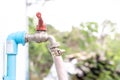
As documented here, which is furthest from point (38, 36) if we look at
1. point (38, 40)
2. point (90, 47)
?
point (90, 47)

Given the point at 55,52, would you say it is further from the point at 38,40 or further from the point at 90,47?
the point at 90,47

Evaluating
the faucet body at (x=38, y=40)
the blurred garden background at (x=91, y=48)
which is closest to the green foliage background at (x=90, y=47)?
the blurred garden background at (x=91, y=48)

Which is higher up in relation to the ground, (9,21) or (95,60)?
(9,21)

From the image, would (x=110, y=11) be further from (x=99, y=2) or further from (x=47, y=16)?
(x=47, y=16)

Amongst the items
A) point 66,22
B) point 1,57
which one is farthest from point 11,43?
point 66,22

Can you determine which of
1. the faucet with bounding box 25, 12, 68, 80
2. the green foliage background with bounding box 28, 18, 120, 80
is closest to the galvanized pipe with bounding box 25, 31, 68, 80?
the faucet with bounding box 25, 12, 68, 80

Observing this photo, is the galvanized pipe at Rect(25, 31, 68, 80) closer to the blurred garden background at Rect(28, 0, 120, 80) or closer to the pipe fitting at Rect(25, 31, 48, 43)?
the pipe fitting at Rect(25, 31, 48, 43)

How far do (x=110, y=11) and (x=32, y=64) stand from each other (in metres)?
0.55

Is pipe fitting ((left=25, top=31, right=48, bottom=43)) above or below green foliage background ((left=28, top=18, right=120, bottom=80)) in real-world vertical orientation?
above

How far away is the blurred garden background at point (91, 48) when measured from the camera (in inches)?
56.5

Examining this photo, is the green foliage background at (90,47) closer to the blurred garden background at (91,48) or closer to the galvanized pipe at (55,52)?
the blurred garden background at (91,48)

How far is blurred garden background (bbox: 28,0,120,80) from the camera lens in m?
1.43

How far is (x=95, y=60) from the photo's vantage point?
145 centimetres

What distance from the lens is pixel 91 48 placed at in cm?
145
